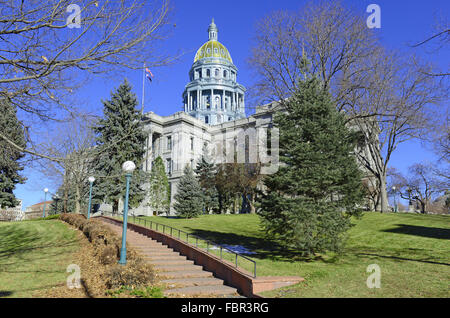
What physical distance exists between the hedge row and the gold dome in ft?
285

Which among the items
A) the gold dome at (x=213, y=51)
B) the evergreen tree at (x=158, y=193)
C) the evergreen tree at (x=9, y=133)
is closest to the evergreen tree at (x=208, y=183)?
the evergreen tree at (x=158, y=193)

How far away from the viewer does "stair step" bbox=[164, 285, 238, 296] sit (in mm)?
9445

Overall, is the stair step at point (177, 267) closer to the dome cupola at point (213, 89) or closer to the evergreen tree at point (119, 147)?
the evergreen tree at point (119, 147)

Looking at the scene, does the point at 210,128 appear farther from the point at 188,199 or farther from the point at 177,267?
the point at 177,267

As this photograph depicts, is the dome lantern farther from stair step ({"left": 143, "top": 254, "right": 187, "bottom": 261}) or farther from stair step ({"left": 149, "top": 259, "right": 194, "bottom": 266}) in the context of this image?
stair step ({"left": 149, "top": 259, "right": 194, "bottom": 266})

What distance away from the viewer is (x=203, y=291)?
9.62m

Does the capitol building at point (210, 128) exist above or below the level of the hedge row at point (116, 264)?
above

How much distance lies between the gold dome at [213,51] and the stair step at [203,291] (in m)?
93.5

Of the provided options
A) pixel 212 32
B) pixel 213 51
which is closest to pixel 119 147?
pixel 213 51

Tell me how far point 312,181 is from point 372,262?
3625mm

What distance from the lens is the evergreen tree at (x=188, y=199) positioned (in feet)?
99.2
